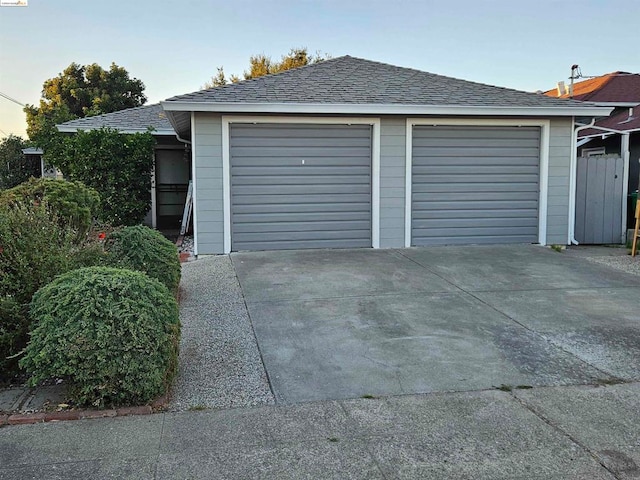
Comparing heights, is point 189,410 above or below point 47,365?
below

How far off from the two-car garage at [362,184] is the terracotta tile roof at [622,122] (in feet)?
15.9

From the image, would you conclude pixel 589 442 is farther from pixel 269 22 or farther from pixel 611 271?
pixel 269 22

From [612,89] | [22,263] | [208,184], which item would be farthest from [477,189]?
[612,89]

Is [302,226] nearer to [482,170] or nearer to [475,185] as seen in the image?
[475,185]

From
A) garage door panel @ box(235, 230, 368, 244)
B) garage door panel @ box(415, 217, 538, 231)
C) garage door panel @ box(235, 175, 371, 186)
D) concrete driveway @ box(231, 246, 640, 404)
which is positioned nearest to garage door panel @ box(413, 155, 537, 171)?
garage door panel @ box(415, 217, 538, 231)

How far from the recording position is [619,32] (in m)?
16.5

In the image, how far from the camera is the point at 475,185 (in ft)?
33.9

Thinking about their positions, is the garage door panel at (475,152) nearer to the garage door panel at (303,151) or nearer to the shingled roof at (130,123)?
the garage door panel at (303,151)

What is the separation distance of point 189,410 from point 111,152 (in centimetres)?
955

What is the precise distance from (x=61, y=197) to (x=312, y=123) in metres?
5.02

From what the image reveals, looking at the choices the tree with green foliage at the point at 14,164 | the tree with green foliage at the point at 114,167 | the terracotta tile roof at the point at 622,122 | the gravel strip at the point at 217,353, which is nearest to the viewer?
the gravel strip at the point at 217,353

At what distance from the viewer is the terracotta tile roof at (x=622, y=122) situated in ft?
44.4

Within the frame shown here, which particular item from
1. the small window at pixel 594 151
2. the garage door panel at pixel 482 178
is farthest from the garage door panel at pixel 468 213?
the small window at pixel 594 151

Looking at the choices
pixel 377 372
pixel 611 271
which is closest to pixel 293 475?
pixel 377 372
